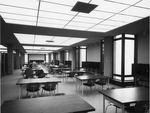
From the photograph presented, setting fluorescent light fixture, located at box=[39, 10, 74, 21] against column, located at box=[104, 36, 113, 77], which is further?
column, located at box=[104, 36, 113, 77]

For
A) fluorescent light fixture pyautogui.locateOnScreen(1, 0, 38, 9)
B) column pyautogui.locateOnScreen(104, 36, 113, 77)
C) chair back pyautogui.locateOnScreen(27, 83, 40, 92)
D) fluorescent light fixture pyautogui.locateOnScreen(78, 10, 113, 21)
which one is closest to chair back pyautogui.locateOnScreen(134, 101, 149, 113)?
fluorescent light fixture pyautogui.locateOnScreen(78, 10, 113, 21)

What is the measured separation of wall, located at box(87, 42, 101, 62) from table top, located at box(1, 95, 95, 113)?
25.3ft

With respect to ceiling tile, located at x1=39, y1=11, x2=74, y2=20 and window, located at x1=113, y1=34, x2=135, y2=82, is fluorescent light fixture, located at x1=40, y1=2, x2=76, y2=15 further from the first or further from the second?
window, located at x1=113, y1=34, x2=135, y2=82

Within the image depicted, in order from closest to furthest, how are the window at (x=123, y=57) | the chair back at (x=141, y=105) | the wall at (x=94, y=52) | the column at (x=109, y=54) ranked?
the chair back at (x=141, y=105) → the window at (x=123, y=57) → the column at (x=109, y=54) → the wall at (x=94, y=52)

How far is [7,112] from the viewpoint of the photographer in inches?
66.7

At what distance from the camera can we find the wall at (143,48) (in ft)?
18.4

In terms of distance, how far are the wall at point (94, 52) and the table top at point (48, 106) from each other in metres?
7.70

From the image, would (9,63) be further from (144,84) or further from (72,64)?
(144,84)

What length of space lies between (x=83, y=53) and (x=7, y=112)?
36.5ft

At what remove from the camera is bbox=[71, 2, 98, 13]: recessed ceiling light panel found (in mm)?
2955

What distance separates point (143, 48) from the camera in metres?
5.86

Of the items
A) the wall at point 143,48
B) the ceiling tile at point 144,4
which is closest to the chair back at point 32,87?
the ceiling tile at point 144,4

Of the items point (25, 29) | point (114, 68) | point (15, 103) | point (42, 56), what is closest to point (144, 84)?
point (114, 68)

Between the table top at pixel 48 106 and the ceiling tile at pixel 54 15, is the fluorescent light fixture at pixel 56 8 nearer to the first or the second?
the ceiling tile at pixel 54 15
